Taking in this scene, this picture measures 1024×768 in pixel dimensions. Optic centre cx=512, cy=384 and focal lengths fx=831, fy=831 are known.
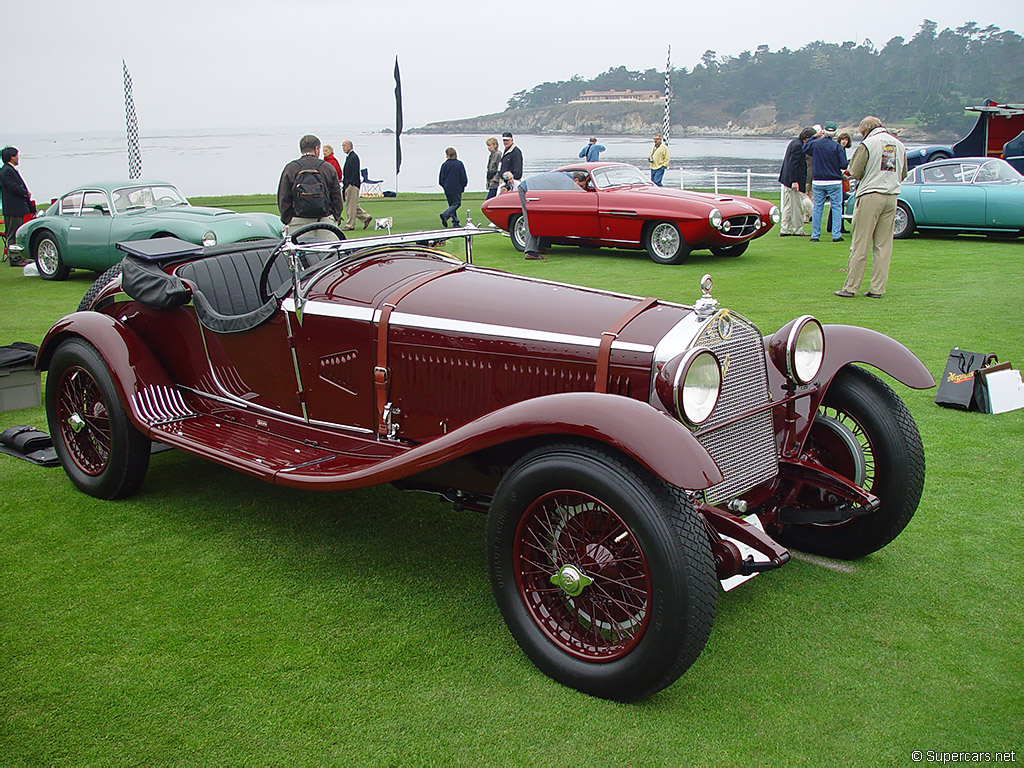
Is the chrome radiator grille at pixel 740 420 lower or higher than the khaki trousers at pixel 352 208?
lower

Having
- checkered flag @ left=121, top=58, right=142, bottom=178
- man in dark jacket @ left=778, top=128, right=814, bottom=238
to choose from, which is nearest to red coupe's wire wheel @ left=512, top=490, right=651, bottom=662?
man in dark jacket @ left=778, top=128, right=814, bottom=238

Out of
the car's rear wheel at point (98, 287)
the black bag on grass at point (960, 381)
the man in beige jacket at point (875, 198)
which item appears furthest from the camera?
the man in beige jacket at point (875, 198)

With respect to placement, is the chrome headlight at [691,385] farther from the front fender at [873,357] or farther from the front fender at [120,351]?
the front fender at [120,351]

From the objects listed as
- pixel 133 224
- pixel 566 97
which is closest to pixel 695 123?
pixel 566 97

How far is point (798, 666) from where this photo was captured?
2.84 metres

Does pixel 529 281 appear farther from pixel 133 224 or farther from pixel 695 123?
pixel 695 123

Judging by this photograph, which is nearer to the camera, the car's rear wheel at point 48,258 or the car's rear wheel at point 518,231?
the car's rear wheel at point 48,258

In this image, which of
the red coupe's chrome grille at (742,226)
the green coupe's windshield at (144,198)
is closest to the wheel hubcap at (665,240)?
the red coupe's chrome grille at (742,226)

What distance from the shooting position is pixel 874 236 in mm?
9164

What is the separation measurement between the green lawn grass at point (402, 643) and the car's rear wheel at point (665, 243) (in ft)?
24.6

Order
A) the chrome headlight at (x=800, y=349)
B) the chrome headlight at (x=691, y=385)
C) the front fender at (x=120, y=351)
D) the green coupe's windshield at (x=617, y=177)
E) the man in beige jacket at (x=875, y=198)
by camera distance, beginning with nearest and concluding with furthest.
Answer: the chrome headlight at (x=691, y=385), the chrome headlight at (x=800, y=349), the front fender at (x=120, y=351), the man in beige jacket at (x=875, y=198), the green coupe's windshield at (x=617, y=177)

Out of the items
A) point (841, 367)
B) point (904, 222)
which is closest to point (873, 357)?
point (841, 367)

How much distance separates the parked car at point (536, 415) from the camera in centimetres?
262

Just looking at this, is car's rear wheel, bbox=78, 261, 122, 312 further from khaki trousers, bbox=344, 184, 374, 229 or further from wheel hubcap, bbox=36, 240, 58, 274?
khaki trousers, bbox=344, 184, 374, 229
